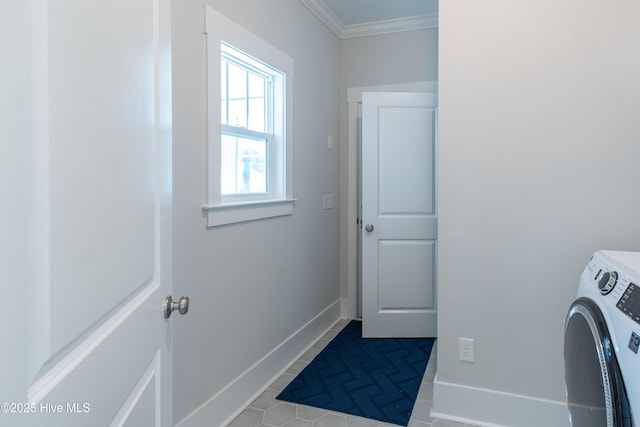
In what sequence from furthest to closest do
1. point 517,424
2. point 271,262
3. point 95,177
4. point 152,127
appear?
point 271,262, point 517,424, point 152,127, point 95,177

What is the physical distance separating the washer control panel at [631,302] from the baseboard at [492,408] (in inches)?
48.0

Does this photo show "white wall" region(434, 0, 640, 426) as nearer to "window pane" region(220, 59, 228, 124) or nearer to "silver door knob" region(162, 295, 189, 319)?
"window pane" region(220, 59, 228, 124)

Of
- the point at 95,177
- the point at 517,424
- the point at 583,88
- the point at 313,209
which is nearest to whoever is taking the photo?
the point at 95,177

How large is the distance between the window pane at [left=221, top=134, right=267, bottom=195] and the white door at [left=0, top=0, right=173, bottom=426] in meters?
1.21

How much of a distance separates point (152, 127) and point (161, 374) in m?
0.58

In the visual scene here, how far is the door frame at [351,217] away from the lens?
3.58 metres

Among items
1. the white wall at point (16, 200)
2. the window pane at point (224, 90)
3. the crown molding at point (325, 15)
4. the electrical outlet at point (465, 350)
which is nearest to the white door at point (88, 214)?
the white wall at point (16, 200)

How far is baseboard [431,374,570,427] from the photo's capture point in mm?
1905

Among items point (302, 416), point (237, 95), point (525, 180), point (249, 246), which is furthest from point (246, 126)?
point (302, 416)

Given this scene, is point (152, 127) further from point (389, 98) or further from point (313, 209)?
point (389, 98)

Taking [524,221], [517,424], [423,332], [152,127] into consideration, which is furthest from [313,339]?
[152,127]

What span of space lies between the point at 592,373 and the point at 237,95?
199 centimetres

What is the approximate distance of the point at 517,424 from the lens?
1.96 metres

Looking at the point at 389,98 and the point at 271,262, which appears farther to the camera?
the point at 389,98
